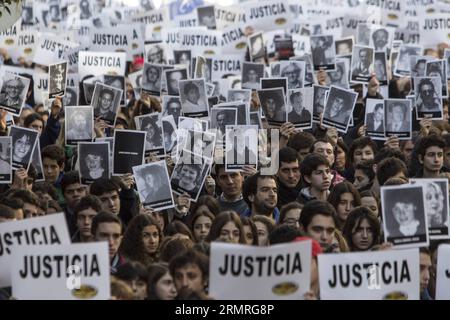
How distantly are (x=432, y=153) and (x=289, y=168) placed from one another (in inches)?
50.6

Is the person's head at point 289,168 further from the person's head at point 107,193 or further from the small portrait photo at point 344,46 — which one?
the small portrait photo at point 344,46

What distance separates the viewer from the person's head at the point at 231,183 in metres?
13.1

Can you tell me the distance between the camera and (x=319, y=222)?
34.7ft

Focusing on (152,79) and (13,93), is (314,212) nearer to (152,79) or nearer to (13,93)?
(13,93)

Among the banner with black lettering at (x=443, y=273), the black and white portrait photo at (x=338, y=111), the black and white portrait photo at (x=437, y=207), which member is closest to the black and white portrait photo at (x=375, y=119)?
the black and white portrait photo at (x=338, y=111)

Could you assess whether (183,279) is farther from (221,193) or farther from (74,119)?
(74,119)

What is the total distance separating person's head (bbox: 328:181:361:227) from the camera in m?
12.1

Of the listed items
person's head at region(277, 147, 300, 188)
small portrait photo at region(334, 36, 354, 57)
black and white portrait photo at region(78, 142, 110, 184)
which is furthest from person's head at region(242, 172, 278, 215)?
small portrait photo at region(334, 36, 354, 57)

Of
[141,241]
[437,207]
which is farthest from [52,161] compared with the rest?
[437,207]

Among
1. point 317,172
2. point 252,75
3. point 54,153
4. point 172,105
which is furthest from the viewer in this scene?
point 252,75

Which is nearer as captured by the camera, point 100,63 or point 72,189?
point 72,189

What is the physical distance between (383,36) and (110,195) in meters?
8.31

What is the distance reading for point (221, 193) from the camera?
44.9ft

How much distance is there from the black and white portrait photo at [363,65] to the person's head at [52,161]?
16.3 ft
